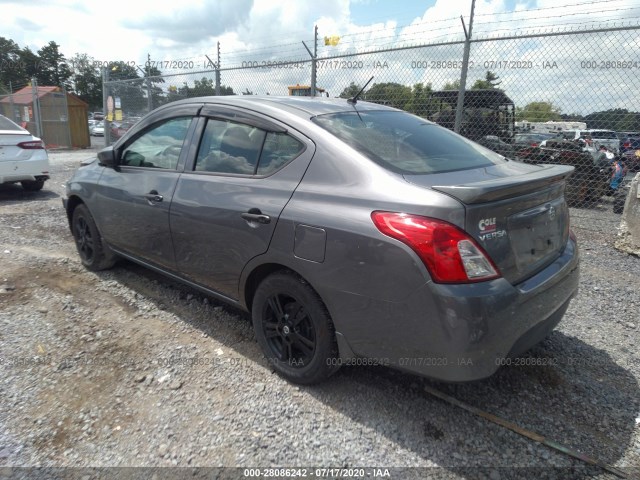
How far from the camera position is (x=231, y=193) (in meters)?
2.76

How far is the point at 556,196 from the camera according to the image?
8.30 feet

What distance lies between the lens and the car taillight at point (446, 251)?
1.93 meters

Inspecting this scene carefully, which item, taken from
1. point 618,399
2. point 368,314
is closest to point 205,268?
point 368,314

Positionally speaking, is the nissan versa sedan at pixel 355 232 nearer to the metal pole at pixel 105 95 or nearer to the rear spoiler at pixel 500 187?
the rear spoiler at pixel 500 187

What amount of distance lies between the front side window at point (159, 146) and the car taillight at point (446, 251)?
79.7 inches

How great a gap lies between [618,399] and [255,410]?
2.09 meters

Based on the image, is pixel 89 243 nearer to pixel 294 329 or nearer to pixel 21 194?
pixel 294 329

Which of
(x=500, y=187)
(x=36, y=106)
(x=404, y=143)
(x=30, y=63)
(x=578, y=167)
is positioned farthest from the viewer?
(x=30, y=63)

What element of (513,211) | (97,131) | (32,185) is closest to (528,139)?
(513,211)

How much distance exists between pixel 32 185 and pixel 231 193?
7614mm

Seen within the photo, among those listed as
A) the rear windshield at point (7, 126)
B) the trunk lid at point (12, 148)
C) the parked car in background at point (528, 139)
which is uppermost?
the parked car in background at point (528, 139)

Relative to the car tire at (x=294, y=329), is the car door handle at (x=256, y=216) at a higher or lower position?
higher

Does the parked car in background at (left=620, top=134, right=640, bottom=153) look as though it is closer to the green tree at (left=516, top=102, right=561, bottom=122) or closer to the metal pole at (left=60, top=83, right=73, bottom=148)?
the green tree at (left=516, top=102, right=561, bottom=122)

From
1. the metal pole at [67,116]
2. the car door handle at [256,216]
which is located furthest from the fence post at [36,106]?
the car door handle at [256,216]
